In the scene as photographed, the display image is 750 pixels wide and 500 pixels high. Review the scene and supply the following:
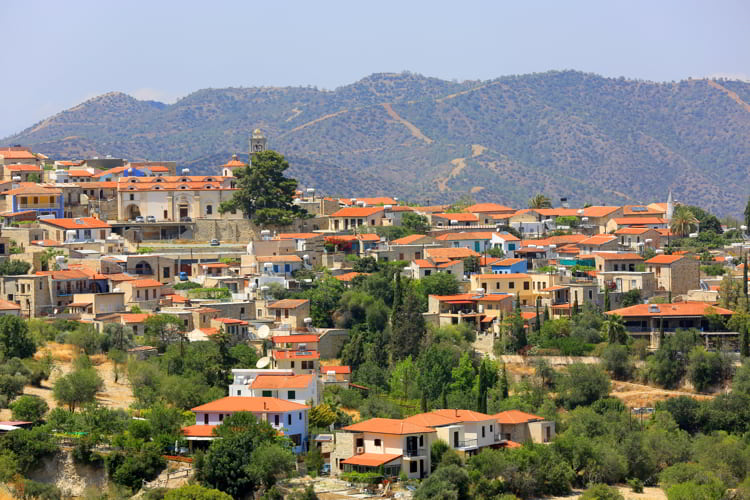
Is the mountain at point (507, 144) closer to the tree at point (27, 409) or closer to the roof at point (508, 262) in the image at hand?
the roof at point (508, 262)

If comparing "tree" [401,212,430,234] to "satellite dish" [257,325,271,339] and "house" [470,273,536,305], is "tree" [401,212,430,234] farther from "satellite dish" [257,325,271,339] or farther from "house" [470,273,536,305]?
"satellite dish" [257,325,271,339]

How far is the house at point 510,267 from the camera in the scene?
6031cm

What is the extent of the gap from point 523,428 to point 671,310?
1228 centimetres

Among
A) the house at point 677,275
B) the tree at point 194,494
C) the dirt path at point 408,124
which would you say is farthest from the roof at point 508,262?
the dirt path at point 408,124

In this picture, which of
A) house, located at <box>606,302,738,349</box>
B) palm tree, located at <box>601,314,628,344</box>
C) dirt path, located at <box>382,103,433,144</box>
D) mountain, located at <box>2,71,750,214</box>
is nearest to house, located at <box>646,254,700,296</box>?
house, located at <box>606,302,738,349</box>

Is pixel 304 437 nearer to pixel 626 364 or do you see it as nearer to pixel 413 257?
pixel 626 364

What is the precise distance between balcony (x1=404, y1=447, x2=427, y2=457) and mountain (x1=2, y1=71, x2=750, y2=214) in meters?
105

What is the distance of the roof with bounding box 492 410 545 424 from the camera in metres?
43.7

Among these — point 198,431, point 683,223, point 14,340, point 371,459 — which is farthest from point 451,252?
point 371,459

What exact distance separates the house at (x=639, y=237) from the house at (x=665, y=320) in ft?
43.3

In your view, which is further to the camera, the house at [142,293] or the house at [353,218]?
the house at [353,218]

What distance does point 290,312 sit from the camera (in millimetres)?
53656

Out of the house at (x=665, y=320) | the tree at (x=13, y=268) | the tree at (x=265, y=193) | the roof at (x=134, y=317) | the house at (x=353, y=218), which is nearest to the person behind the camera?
the roof at (x=134, y=317)

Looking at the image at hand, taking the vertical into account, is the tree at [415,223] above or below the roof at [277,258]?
above
